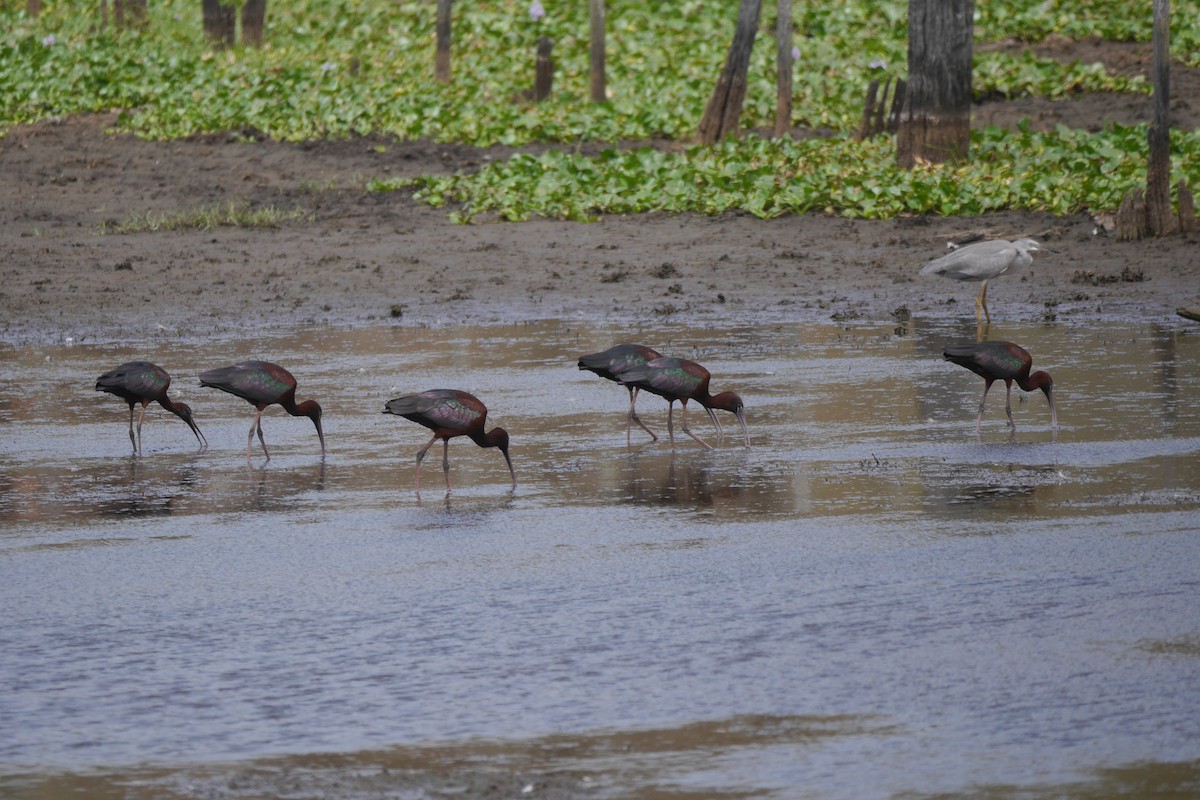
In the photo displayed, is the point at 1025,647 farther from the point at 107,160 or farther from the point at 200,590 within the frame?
the point at 107,160

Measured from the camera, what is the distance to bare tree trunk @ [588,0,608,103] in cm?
2717

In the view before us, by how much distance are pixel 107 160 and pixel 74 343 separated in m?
9.69

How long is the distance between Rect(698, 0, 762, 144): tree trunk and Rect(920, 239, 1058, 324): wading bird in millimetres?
8882

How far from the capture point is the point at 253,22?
3325 centimetres

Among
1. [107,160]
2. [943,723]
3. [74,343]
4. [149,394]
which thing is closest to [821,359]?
[149,394]

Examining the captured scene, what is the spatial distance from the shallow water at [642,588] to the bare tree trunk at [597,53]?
1509cm

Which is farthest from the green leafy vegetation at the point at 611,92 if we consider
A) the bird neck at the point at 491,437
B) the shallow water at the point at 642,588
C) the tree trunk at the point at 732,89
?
the bird neck at the point at 491,437

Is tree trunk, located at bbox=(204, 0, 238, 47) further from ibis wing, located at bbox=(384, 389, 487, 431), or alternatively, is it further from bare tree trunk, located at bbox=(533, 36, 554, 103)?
ibis wing, located at bbox=(384, 389, 487, 431)

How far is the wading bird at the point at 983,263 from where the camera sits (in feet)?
51.3

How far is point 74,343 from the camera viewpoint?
624 inches

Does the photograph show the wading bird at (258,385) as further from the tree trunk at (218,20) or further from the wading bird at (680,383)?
the tree trunk at (218,20)

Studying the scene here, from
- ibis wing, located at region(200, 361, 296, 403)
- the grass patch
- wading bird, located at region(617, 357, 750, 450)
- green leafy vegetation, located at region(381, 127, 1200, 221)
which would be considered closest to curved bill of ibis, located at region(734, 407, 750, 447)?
wading bird, located at region(617, 357, 750, 450)

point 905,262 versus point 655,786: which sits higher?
point 905,262

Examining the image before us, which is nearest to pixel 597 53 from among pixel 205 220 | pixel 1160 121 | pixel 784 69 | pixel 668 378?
pixel 784 69
